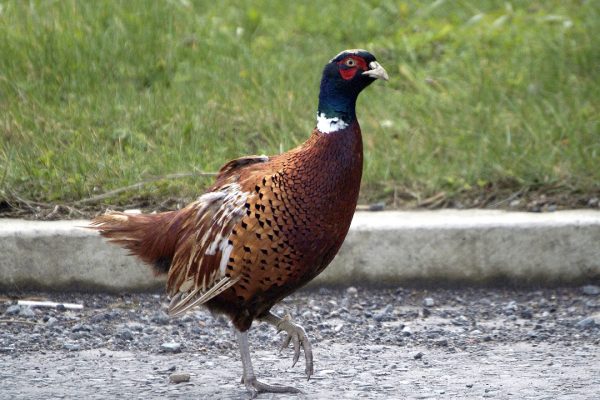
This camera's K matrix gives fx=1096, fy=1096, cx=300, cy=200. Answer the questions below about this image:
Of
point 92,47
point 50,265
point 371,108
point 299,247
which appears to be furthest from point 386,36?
point 299,247

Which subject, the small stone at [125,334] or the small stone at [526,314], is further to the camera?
the small stone at [526,314]

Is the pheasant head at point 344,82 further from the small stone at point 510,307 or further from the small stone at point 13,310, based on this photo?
the small stone at point 13,310

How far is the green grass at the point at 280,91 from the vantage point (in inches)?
234

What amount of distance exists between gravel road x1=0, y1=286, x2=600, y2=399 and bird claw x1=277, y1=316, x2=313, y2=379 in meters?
0.10

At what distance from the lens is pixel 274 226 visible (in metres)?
3.94

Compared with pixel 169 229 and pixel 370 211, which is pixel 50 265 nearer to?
pixel 169 229

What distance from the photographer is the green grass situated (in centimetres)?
595

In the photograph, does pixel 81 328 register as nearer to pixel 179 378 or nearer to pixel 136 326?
pixel 136 326

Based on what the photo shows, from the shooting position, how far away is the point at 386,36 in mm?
7582

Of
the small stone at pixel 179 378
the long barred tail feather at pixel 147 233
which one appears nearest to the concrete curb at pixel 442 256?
the long barred tail feather at pixel 147 233

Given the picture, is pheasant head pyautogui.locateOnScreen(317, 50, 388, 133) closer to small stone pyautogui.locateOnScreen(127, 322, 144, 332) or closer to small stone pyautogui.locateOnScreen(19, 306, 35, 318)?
small stone pyautogui.locateOnScreen(127, 322, 144, 332)

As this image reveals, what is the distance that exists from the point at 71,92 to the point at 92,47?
40cm

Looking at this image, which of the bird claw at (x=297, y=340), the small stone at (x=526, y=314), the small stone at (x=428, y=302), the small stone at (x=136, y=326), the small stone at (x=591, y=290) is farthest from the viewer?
the small stone at (x=591, y=290)

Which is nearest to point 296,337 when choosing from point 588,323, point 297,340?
point 297,340
